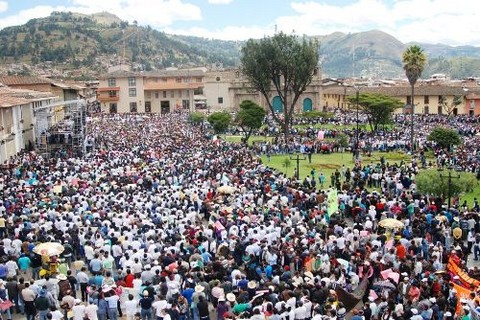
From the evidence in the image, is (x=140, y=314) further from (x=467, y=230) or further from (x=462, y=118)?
(x=462, y=118)

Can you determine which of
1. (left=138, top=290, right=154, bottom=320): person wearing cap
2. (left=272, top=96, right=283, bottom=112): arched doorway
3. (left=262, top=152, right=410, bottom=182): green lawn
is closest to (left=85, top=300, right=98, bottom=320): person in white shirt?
(left=138, top=290, right=154, bottom=320): person wearing cap

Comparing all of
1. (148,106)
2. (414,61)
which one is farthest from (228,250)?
(148,106)

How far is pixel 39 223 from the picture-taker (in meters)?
17.7

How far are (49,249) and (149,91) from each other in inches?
2993

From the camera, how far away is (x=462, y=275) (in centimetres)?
1349

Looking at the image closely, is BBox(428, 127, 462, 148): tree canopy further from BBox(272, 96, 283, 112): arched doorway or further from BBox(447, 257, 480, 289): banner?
BBox(272, 96, 283, 112): arched doorway

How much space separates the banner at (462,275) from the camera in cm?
1283

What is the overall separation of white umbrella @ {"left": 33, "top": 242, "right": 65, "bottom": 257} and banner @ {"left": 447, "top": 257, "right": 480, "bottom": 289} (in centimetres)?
1019

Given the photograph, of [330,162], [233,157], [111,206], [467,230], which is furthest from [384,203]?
[330,162]

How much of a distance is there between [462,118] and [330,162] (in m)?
31.0

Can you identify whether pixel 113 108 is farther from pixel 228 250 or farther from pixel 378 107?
pixel 228 250

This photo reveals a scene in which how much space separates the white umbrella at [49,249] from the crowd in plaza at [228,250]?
0.04 m

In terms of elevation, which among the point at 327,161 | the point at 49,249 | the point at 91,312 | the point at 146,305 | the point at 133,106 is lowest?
the point at 327,161

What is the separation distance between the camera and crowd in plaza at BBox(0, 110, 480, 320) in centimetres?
1201
